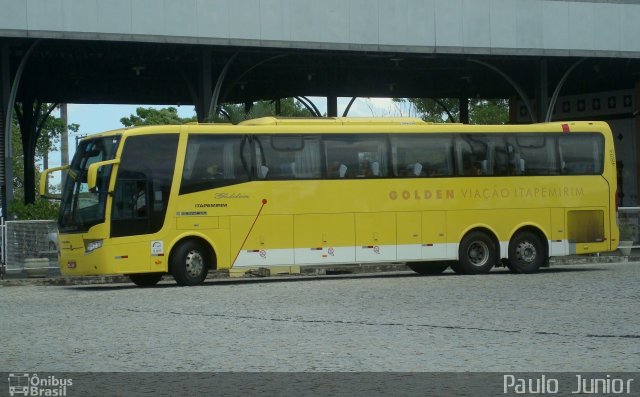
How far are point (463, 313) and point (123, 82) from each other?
30.9 meters

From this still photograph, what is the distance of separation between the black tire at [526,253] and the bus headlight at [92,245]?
8916 mm

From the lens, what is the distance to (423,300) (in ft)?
55.6

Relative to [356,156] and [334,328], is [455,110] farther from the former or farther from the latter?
[334,328]

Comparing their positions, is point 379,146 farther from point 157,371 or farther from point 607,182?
point 157,371

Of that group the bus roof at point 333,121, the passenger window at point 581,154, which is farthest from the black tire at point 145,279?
the passenger window at point 581,154

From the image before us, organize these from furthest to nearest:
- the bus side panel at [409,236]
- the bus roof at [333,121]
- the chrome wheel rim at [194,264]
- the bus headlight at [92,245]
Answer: the bus side panel at [409,236], the bus roof at [333,121], the chrome wheel rim at [194,264], the bus headlight at [92,245]

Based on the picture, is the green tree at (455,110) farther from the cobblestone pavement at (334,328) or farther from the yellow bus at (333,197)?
the cobblestone pavement at (334,328)

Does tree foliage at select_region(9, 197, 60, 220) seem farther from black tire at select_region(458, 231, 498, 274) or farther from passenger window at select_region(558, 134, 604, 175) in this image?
passenger window at select_region(558, 134, 604, 175)

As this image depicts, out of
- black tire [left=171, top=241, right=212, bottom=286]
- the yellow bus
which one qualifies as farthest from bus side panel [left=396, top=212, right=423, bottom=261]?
black tire [left=171, top=241, right=212, bottom=286]

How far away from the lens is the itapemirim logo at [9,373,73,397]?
8555 millimetres

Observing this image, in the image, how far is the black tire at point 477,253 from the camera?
24188mm

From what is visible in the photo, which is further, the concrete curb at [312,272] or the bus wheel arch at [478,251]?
the concrete curb at [312,272]

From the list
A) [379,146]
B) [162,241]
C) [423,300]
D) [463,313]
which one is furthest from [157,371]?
[379,146]

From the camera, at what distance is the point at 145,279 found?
23406 millimetres
